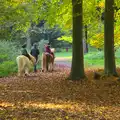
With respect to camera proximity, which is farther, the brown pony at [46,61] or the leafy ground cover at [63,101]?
the brown pony at [46,61]

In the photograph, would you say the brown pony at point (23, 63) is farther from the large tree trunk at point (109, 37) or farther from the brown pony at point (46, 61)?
the large tree trunk at point (109, 37)

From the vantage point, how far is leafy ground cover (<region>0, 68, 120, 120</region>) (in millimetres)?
9117

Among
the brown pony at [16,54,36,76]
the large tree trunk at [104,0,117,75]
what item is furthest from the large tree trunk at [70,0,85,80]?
the brown pony at [16,54,36,76]

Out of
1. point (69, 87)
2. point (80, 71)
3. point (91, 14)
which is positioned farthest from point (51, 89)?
point (91, 14)

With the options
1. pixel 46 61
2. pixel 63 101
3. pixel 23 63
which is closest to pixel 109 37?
pixel 23 63

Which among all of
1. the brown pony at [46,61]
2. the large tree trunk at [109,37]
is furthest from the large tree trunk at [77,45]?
the brown pony at [46,61]

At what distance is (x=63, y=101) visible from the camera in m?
11.5

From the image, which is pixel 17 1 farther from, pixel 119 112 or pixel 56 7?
pixel 119 112

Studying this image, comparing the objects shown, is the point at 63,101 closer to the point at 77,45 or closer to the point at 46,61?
the point at 77,45

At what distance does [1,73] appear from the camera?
2286cm

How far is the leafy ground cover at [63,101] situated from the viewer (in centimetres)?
912

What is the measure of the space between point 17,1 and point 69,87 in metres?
5.62

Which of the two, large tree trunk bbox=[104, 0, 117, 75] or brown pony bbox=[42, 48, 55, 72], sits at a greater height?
large tree trunk bbox=[104, 0, 117, 75]

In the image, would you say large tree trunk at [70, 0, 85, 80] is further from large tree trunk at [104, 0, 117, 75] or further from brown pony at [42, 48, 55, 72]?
brown pony at [42, 48, 55, 72]
